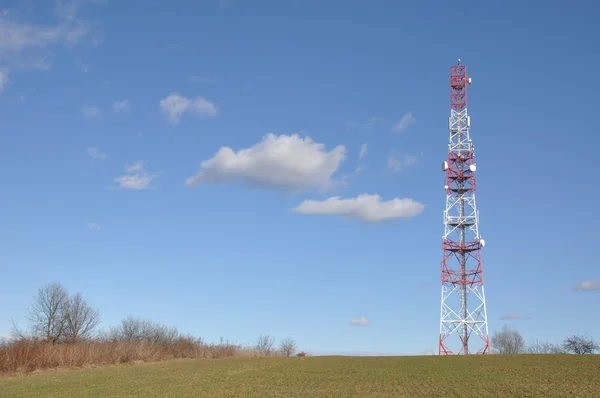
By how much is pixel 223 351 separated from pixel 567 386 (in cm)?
4670

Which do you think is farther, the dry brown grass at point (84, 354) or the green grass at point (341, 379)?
the dry brown grass at point (84, 354)

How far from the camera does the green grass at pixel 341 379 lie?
115 ft

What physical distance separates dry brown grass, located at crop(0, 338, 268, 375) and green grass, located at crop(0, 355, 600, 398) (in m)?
3.65

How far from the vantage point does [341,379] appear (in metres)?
41.6

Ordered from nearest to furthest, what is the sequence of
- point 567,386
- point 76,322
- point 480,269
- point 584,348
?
point 567,386 → point 480,269 → point 584,348 → point 76,322

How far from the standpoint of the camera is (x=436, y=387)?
3603 cm

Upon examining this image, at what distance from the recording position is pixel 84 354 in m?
60.1

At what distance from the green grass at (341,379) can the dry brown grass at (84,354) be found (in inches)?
144

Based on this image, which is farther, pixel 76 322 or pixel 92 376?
pixel 76 322

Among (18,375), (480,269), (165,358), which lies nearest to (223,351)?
(165,358)

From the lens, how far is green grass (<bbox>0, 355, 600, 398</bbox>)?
115ft

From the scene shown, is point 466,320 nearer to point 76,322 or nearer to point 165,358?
point 165,358

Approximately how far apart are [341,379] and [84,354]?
30042 mm

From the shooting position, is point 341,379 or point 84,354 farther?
point 84,354
